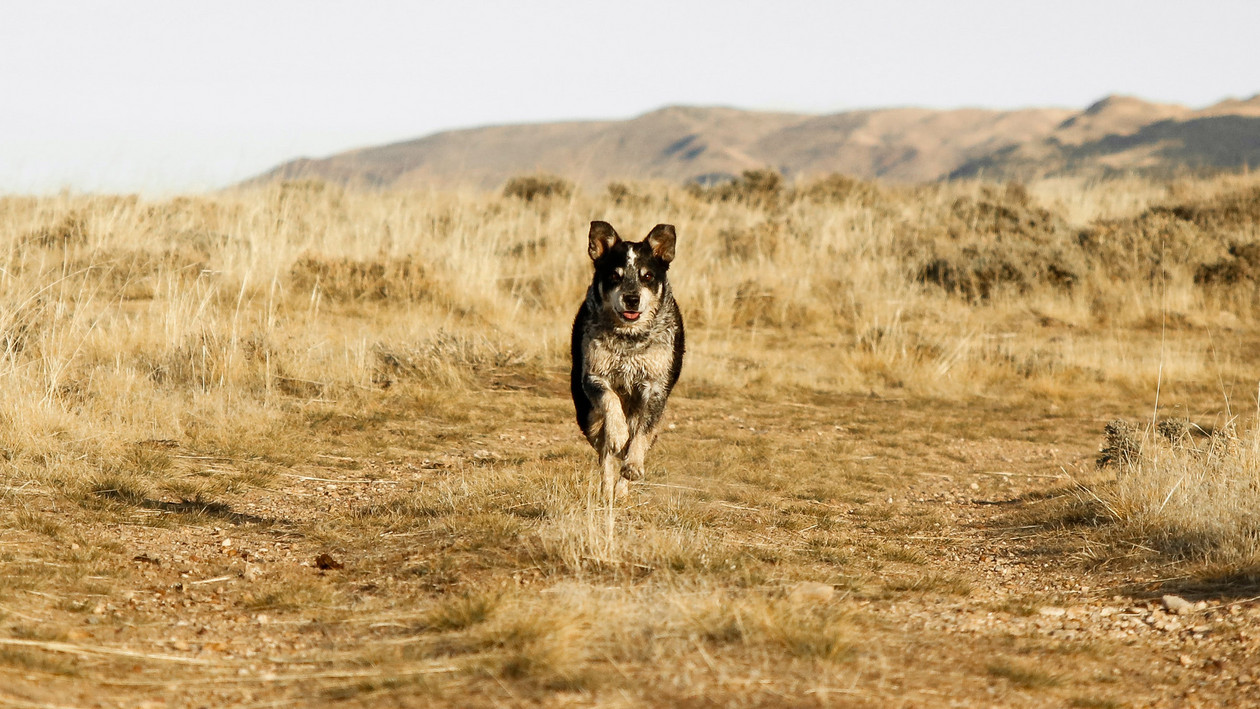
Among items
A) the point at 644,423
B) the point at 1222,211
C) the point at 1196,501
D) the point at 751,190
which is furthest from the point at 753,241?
the point at 1196,501

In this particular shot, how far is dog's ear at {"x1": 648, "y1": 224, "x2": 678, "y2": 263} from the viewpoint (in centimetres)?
683

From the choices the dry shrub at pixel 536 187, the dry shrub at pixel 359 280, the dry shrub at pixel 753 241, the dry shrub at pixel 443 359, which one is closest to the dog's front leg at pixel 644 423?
the dry shrub at pixel 443 359

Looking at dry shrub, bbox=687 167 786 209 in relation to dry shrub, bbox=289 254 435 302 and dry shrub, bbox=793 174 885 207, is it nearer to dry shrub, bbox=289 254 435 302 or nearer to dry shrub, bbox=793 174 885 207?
dry shrub, bbox=793 174 885 207

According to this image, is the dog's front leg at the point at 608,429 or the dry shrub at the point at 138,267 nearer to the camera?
the dog's front leg at the point at 608,429

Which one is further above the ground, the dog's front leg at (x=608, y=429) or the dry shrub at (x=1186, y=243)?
the dry shrub at (x=1186, y=243)

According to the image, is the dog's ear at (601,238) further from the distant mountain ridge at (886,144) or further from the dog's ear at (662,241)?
the distant mountain ridge at (886,144)

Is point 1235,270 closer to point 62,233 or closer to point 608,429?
point 608,429

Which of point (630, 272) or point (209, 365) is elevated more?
point (630, 272)

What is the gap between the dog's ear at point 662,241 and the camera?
683cm

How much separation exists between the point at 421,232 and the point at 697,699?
47.5 feet

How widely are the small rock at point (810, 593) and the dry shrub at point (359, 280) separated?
9.72 metres

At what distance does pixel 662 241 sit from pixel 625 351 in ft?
2.56

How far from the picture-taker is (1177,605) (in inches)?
194

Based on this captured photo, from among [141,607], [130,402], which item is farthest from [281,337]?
[141,607]
